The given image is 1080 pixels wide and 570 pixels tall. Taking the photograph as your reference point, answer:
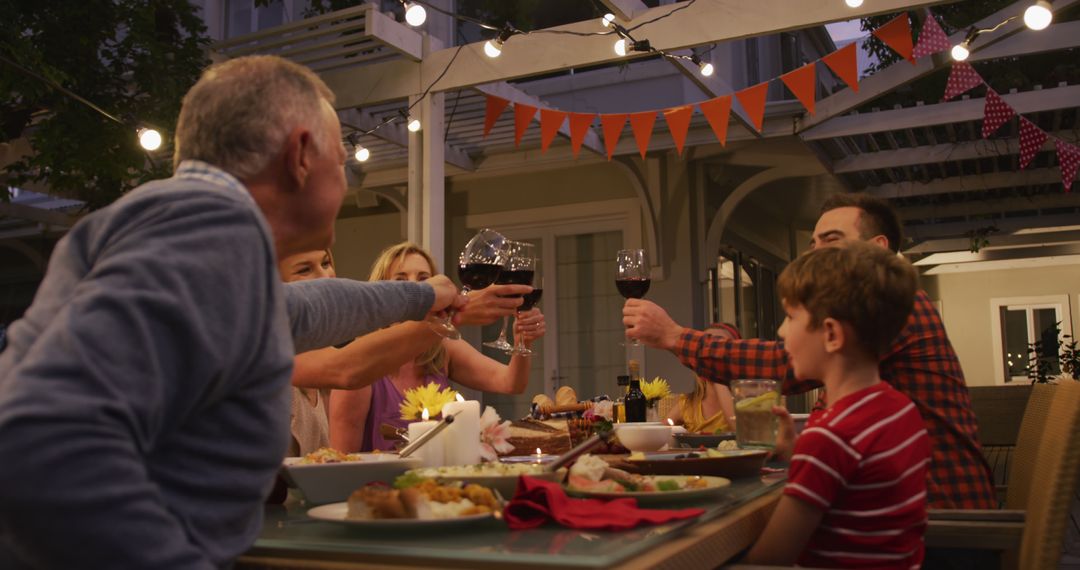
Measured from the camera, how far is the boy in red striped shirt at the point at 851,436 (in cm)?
A: 140

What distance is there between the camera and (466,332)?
8.52 metres

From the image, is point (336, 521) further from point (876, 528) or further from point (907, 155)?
point (907, 155)

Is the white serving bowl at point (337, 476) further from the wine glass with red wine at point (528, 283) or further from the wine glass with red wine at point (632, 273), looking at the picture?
the wine glass with red wine at point (632, 273)

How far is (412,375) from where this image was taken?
Result: 121 inches

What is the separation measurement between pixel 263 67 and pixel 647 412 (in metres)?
2.03

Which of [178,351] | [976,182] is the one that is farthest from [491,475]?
[976,182]

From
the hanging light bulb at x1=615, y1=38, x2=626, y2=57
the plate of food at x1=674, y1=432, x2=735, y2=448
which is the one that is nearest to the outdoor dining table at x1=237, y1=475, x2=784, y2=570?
the plate of food at x1=674, y1=432, x2=735, y2=448

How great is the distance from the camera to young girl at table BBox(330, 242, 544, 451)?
6.97ft

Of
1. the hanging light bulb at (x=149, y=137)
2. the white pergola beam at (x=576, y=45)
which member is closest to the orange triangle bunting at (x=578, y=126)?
the white pergola beam at (x=576, y=45)

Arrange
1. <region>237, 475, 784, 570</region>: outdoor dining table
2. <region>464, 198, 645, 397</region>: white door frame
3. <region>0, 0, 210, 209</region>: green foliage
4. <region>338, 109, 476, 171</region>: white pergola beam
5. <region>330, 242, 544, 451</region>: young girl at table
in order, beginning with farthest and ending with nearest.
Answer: <region>464, 198, 645, 397</region>: white door frame < <region>338, 109, 476, 171</region>: white pergola beam < <region>0, 0, 210, 209</region>: green foliage < <region>330, 242, 544, 451</region>: young girl at table < <region>237, 475, 784, 570</region>: outdoor dining table

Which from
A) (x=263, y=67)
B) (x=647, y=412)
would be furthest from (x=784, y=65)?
(x=263, y=67)

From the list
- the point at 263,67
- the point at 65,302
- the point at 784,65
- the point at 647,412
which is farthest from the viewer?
the point at 784,65

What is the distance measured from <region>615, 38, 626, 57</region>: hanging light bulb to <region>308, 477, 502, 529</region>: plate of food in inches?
154

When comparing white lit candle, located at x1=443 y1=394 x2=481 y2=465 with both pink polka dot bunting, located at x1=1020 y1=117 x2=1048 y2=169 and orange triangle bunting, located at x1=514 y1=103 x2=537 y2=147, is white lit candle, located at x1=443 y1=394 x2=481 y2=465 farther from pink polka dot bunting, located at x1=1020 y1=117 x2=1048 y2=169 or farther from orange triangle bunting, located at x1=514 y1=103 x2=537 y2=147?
pink polka dot bunting, located at x1=1020 y1=117 x2=1048 y2=169
